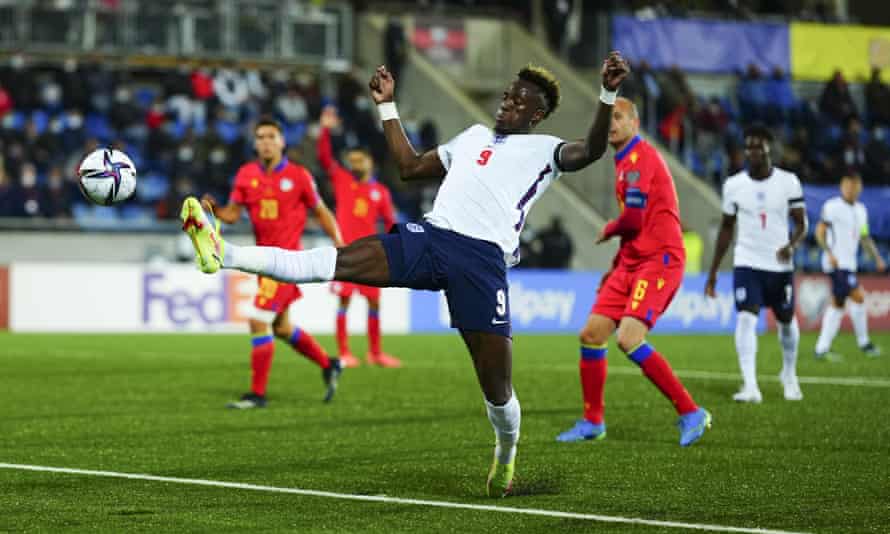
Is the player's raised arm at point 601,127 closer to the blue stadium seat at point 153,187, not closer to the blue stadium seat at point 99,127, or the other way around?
the blue stadium seat at point 153,187

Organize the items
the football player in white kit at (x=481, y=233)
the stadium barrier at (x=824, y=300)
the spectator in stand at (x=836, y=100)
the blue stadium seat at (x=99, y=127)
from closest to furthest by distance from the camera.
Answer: the football player in white kit at (x=481, y=233) → the blue stadium seat at (x=99, y=127) → the stadium barrier at (x=824, y=300) → the spectator in stand at (x=836, y=100)

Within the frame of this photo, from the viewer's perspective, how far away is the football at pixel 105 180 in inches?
322

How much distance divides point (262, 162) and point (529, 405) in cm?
310

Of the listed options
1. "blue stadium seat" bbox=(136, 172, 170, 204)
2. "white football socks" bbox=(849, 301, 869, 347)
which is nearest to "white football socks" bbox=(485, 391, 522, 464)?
"white football socks" bbox=(849, 301, 869, 347)

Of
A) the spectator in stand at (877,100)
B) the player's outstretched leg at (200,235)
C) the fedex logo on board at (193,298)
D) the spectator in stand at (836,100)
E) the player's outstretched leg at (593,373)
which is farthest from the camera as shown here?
the spectator in stand at (877,100)

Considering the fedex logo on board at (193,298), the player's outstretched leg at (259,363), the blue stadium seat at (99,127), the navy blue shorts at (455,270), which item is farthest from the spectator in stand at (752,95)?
the navy blue shorts at (455,270)

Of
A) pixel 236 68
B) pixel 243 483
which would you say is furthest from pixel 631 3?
pixel 243 483

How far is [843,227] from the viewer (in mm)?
22219

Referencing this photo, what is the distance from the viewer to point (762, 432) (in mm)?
11492

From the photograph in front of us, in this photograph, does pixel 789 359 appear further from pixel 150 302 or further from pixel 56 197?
pixel 56 197

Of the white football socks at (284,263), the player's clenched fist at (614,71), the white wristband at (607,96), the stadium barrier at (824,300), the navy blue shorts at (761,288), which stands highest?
the player's clenched fist at (614,71)

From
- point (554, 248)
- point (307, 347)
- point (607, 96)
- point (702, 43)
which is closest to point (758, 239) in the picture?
point (307, 347)

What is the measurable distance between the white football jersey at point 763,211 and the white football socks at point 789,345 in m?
0.67

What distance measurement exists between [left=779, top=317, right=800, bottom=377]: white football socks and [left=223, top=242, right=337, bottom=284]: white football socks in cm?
763
